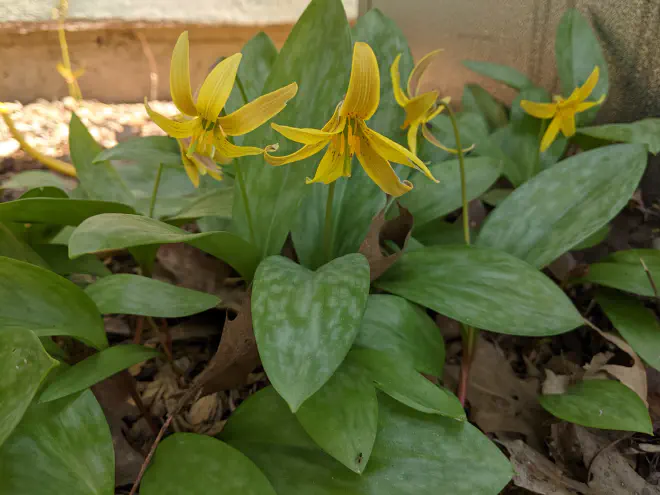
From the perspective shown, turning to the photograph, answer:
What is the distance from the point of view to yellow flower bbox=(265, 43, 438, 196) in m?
0.59

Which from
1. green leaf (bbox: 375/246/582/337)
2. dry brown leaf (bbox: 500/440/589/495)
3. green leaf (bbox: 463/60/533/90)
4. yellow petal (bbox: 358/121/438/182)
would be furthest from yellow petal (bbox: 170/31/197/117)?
green leaf (bbox: 463/60/533/90)

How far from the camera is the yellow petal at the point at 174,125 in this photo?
2.36ft

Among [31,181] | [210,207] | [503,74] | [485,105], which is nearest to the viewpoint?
[210,207]

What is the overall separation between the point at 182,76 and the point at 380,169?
0.30 m

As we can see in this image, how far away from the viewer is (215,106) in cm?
70

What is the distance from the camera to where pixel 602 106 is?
150cm

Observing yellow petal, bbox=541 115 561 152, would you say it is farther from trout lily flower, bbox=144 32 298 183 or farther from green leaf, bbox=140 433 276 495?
green leaf, bbox=140 433 276 495

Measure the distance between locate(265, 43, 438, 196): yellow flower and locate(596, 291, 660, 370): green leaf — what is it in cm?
60

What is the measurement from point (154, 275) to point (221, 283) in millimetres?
175

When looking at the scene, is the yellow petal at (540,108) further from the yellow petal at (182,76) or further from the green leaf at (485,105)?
the yellow petal at (182,76)

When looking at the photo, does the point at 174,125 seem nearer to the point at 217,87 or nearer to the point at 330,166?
the point at 217,87

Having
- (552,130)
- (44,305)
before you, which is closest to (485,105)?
(552,130)

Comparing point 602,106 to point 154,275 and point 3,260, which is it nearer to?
point 154,275

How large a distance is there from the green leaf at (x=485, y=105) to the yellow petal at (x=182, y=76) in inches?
46.3
